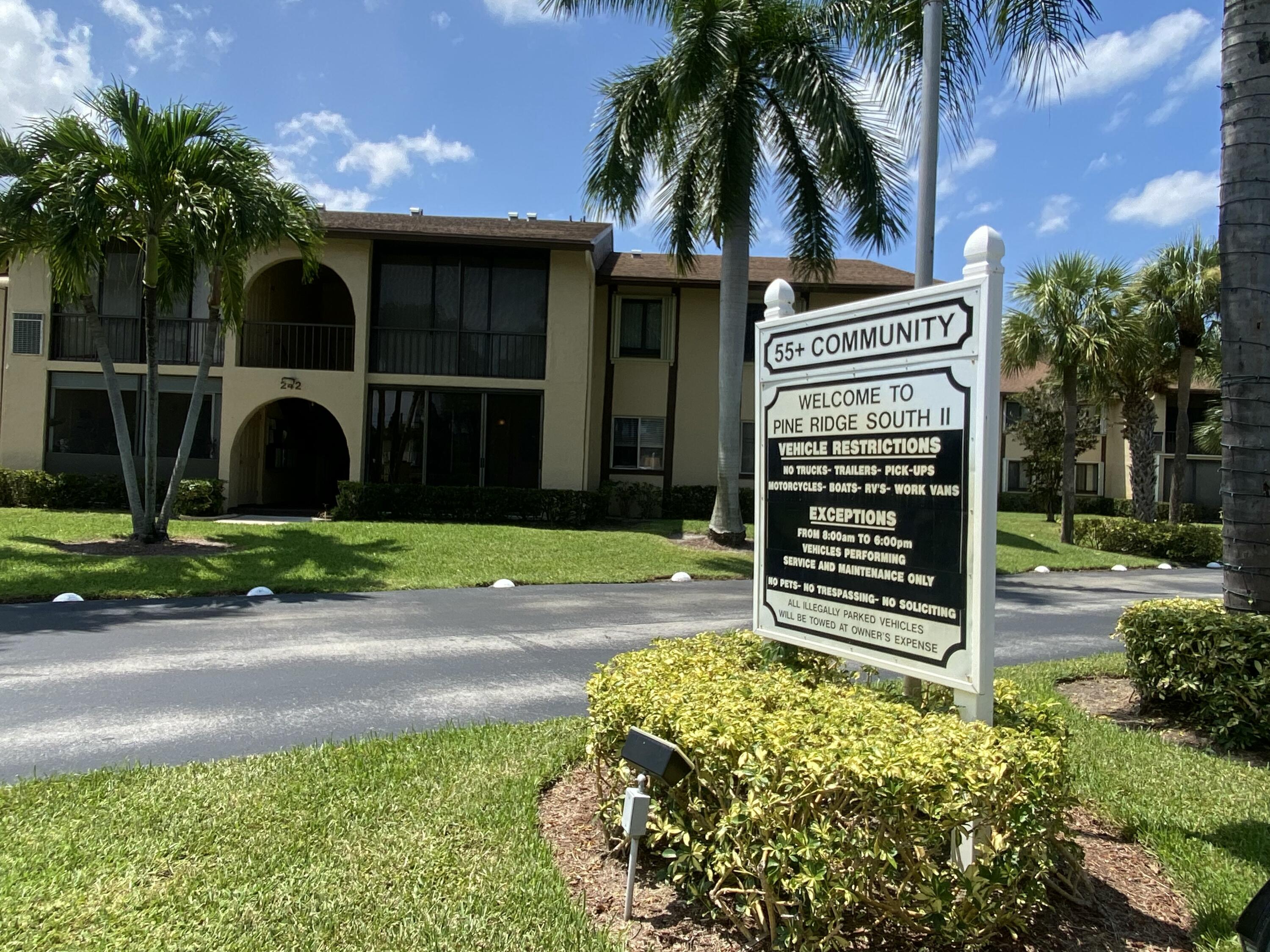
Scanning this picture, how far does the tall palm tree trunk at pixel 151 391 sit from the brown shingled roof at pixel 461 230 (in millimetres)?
5007

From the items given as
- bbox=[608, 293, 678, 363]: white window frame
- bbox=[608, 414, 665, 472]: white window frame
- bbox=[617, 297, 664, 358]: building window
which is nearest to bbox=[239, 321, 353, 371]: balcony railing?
bbox=[608, 293, 678, 363]: white window frame

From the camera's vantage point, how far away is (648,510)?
74.5 ft

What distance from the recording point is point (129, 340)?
20781 mm

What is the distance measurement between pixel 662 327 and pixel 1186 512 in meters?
21.9

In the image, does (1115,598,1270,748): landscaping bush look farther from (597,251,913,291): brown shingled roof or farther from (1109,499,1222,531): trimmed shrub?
(1109,499,1222,531): trimmed shrub

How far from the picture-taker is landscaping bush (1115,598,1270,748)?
550 cm

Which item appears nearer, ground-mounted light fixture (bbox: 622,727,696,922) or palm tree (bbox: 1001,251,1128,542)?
ground-mounted light fixture (bbox: 622,727,696,922)

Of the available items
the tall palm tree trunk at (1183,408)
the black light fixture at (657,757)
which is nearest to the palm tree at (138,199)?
the black light fixture at (657,757)

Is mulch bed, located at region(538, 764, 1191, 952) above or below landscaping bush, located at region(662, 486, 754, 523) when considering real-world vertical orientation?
below

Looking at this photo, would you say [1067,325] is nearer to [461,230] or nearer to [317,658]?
[461,230]

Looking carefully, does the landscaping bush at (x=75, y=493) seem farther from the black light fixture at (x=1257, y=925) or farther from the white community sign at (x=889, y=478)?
the black light fixture at (x=1257, y=925)

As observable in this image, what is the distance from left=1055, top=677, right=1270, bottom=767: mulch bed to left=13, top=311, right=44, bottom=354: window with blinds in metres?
22.3

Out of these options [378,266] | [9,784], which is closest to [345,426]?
[378,266]

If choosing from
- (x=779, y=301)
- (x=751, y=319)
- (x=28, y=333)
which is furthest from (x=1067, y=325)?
(x=28, y=333)
